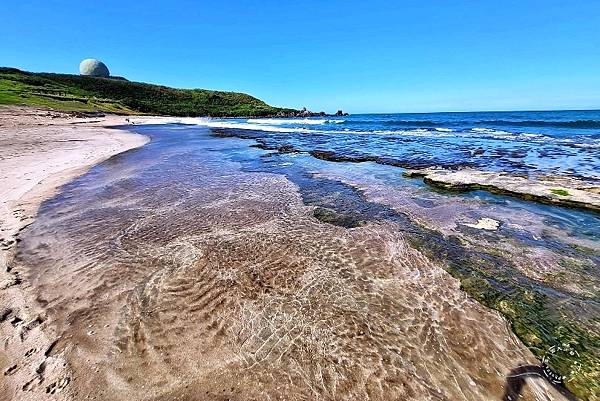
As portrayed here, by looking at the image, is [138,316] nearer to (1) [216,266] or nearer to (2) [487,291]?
(1) [216,266]

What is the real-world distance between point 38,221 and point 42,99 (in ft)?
A: 212

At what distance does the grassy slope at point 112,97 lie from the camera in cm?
5623

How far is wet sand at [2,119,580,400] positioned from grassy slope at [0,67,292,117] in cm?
5510

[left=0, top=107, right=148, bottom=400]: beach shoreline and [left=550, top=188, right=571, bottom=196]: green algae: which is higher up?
[left=0, top=107, right=148, bottom=400]: beach shoreline

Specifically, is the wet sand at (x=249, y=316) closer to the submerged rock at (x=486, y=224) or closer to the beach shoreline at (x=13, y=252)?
the beach shoreline at (x=13, y=252)

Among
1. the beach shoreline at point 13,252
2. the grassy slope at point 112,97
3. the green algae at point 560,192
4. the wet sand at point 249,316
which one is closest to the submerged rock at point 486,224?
the wet sand at point 249,316

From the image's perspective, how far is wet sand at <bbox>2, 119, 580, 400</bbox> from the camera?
3373 millimetres

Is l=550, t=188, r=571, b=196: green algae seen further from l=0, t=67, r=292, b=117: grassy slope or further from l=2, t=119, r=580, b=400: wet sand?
l=0, t=67, r=292, b=117: grassy slope

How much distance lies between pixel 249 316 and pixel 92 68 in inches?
5849

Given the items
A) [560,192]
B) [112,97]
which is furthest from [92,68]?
[560,192]

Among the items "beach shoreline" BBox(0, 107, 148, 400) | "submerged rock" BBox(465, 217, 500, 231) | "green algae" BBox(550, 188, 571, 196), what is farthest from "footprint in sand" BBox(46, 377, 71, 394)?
"green algae" BBox(550, 188, 571, 196)

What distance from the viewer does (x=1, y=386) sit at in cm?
315

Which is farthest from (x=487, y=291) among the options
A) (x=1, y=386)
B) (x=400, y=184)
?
(x=400, y=184)

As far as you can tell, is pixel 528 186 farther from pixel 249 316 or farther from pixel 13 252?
pixel 13 252
